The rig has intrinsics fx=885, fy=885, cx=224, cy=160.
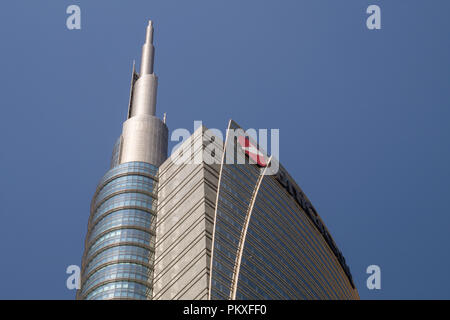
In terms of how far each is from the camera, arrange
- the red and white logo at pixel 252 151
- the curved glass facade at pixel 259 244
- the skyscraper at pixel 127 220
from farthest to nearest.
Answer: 1. the red and white logo at pixel 252 151
2. the skyscraper at pixel 127 220
3. the curved glass facade at pixel 259 244

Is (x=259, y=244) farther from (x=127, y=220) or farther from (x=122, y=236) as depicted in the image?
(x=127, y=220)

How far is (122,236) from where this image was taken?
173 metres

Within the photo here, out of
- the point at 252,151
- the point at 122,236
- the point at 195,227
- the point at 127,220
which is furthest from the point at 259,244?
the point at 252,151

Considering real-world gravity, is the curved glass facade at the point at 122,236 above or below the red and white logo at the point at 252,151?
below

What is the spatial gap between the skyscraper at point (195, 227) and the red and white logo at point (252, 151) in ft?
0.83

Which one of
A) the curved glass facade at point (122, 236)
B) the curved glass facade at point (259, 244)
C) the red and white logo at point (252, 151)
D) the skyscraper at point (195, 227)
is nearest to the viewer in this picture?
the curved glass facade at point (259, 244)

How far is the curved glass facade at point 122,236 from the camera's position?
165625mm

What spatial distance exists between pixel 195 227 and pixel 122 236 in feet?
50.6

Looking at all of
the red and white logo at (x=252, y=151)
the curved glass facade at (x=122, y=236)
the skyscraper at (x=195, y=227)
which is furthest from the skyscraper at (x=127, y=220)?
the red and white logo at (x=252, y=151)

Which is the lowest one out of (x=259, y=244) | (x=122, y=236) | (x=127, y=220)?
(x=259, y=244)

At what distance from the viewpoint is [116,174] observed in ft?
614

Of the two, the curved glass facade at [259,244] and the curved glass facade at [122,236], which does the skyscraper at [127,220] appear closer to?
the curved glass facade at [122,236]
